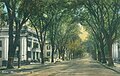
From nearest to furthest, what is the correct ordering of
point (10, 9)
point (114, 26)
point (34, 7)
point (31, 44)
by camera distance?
point (34, 7) → point (10, 9) → point (114, 26) → point (31, 44)

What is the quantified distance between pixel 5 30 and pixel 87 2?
173 ft

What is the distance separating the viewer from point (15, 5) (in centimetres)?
4472

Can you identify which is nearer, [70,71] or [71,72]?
[71,72]

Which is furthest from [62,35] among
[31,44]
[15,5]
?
[15,5]

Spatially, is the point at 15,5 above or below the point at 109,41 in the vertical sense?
above

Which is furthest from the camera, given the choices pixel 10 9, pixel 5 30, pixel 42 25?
pixel 5 30

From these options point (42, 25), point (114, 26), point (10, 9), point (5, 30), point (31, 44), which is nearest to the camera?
point (10, 9)

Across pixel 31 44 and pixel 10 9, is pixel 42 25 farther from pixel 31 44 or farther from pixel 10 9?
pixel 31 44

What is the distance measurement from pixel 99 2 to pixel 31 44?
221 feet

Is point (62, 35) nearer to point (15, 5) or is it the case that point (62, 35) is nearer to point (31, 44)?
point (31, 44)

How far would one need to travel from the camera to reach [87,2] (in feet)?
175

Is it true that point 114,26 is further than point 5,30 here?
No

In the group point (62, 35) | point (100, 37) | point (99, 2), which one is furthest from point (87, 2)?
point (62, 35)

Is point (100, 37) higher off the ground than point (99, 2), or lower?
lower
